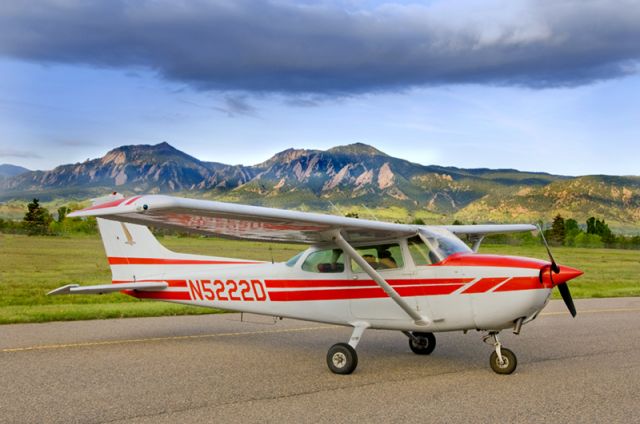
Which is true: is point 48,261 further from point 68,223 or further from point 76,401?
point 68,223

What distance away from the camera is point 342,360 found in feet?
27.4

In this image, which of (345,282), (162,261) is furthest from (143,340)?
(345,282)

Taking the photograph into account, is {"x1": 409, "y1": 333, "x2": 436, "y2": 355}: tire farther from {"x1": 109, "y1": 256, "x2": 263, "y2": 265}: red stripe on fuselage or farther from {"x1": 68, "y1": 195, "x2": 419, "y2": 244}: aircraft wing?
{"x1": 109, "y1": 256, "x2": 263, "y2": 265}: red stripe on fuselage

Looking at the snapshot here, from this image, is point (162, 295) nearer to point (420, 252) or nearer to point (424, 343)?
point (424, 343)

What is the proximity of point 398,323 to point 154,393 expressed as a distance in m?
3.48

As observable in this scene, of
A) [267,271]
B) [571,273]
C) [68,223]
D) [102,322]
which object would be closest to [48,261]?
[102,322]

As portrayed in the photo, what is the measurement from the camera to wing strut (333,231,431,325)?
8445mm

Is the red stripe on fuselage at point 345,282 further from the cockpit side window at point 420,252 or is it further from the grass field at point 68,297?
the grass field at point 68,297

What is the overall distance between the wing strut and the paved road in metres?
0.77

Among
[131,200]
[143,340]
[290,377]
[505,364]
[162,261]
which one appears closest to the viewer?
[131,200]

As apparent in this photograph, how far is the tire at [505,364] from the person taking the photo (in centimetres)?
830

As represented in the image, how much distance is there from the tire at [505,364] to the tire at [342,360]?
73.2 inches

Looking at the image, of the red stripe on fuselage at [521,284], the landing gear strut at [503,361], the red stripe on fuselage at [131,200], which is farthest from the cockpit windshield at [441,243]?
the red stripe on fuselage at [131,200]

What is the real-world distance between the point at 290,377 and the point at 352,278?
1.82 meters
